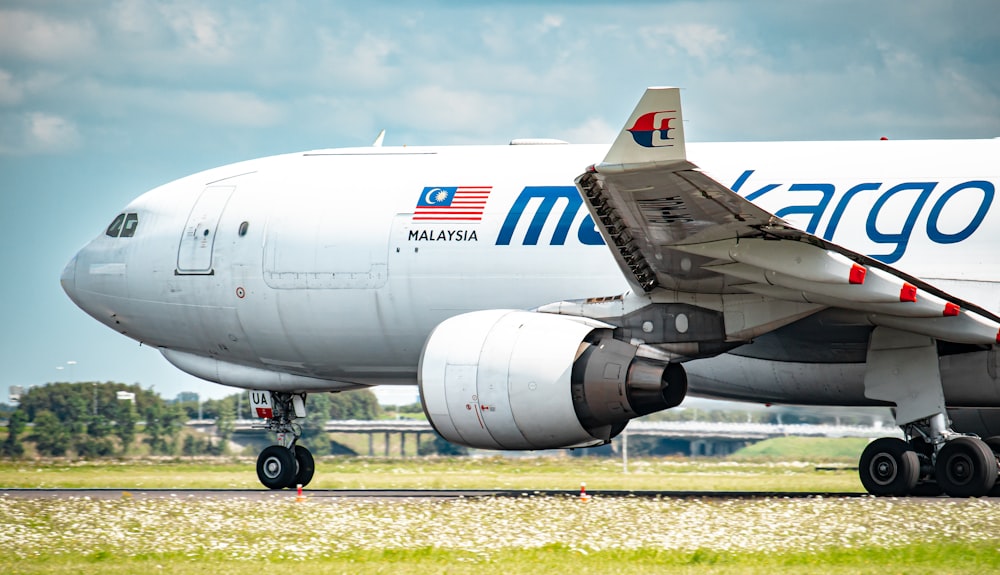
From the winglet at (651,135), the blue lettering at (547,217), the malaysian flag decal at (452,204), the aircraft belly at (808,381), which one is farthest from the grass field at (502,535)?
the malaysian flag decal at (452,204)

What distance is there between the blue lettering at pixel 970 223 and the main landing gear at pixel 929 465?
219cm

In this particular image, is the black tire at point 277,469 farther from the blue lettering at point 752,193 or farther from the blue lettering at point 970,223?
the blue lettering at point 970,223

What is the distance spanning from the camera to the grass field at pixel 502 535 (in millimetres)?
11359

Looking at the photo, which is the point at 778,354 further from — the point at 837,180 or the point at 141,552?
the point at 141,552

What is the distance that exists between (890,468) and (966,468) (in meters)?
0.88

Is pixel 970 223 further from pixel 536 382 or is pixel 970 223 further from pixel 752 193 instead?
pixel 536 382

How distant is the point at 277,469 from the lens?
1970 cm

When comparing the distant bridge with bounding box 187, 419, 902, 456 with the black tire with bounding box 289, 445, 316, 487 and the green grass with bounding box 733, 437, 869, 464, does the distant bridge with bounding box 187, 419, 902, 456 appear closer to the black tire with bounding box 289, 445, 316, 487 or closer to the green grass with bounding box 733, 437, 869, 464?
the green grass with bounding box 733, 437, 869, 464

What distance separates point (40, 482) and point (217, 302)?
706cm

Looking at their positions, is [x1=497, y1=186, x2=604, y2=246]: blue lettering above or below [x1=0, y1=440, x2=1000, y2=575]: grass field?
above

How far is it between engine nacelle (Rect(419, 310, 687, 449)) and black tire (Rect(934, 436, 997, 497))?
3.14 metres

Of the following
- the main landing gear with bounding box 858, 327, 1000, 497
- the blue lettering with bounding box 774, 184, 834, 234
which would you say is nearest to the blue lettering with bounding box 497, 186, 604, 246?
the blue lettering with bounding box 774, 184, 834, 234

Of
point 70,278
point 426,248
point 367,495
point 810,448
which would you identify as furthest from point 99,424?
point 810,448

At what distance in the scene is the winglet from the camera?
12.8m
